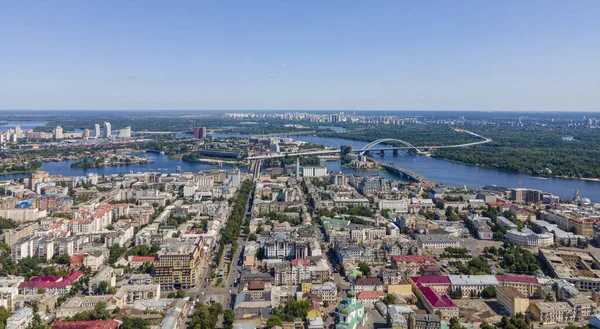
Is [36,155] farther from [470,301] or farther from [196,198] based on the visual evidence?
[470,301]

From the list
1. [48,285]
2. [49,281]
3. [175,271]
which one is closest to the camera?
[48,285]

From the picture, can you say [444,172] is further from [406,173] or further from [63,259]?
[63,259]

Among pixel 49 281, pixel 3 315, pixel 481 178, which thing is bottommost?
pixel 3 315

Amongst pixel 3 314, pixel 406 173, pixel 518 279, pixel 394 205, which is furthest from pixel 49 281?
pixel 406 173

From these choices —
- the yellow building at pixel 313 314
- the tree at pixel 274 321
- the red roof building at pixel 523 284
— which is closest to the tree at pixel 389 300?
the yellow building at pixel 313 314

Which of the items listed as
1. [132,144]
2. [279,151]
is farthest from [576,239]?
[132,144]

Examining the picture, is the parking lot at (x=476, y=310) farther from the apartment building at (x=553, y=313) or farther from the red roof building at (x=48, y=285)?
the red roof building at (x=48, y=285)

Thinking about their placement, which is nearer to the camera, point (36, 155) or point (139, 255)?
point (139, 255)
